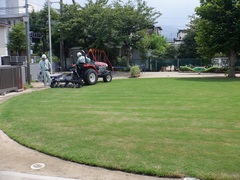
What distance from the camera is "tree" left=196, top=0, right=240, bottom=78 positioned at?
20.5 meters

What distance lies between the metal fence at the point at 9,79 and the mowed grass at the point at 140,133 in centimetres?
334

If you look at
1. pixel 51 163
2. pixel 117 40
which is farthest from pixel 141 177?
pixel 117 40

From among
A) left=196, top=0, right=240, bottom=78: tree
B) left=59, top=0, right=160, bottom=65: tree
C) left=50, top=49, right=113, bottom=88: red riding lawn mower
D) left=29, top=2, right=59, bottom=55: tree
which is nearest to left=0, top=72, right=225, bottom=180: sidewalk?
left=50, top=49, right=113, bottom=88: red riding lawn mower

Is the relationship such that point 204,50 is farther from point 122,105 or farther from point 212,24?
point 122,105

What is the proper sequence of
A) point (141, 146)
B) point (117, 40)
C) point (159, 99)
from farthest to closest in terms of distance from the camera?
point (117, 40)
point (159, 99)
point (141, 146)

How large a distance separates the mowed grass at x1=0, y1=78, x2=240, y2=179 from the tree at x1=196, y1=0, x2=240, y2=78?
460 inches

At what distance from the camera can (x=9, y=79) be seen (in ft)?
45.4

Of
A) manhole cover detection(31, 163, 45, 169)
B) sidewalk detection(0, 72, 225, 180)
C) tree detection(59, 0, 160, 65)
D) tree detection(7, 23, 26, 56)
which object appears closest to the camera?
sidewalk detection(0, 72, 225, 180)

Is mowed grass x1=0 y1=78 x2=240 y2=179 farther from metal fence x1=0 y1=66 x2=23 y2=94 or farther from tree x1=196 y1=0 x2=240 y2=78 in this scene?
tree x1=196 y1=0 x2=240 y2=78

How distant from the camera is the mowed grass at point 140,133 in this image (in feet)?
14.7

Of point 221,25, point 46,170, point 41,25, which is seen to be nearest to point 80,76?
point 221,25

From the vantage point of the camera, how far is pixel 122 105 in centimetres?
956

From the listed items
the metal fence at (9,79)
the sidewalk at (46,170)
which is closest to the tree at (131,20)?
the metal fence at (9,79)

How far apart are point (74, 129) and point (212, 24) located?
692 inches
